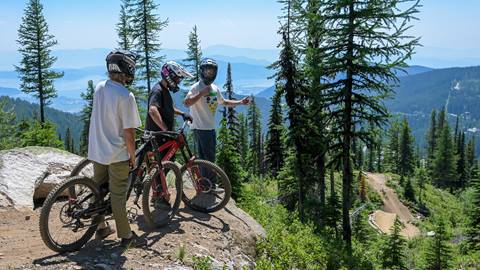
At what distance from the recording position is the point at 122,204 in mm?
5848

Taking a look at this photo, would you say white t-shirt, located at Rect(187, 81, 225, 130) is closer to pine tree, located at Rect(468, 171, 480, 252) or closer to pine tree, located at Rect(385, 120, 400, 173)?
pine tree, located at Rect(468, 171, 480, 252)

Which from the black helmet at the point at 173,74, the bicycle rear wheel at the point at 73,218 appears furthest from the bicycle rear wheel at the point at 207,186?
the bicycle rear wheel at the point at 73,218

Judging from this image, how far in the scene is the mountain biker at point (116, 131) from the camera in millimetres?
5480

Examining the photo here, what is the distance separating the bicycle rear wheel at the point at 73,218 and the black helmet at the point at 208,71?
318 centimetres

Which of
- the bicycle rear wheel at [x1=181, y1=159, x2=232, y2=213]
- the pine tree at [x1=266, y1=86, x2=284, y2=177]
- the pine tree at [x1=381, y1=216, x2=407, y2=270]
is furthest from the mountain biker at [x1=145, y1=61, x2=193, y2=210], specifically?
the pine tree at [x1=266, y1=86, x2=284, y2=177]

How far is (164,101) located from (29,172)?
4.20 meters

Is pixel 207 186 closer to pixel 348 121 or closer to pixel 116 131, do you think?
pixel 116 131

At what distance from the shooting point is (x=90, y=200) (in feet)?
19.9

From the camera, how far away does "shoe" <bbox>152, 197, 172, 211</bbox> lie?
7318mm

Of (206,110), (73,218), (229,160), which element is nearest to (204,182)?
(206,110)

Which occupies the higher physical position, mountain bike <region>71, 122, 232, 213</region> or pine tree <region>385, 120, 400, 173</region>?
mountain bike <region>71, 122, 232, 213</region>

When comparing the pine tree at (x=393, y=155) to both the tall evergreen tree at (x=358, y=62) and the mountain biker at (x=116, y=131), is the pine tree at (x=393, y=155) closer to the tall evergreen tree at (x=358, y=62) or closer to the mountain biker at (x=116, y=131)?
the tall evergreen tree at (x=358, y=62)

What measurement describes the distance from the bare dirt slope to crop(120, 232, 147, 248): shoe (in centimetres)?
9

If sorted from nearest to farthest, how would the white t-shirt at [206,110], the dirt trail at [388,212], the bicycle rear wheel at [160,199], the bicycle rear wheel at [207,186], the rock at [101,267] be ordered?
1. the rock at [101,267]
2. the bicycle rear wheel at [160,199]
3. the bicycle rear wheel at [207,186]
4. the white t-shirt at [206,110]
5. the dirt trail at [388,212]
